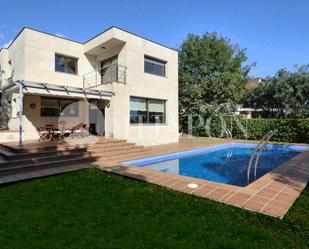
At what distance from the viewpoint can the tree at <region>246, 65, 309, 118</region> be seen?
27.4 meters

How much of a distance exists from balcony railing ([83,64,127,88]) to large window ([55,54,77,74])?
1.08 m

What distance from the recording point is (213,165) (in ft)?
43.5

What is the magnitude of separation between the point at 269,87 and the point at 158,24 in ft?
63.2

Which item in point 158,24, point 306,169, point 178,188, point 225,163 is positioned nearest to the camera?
point 178,188

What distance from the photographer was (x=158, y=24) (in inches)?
847

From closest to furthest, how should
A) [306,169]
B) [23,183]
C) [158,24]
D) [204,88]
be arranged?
1. [23,183]
2. [306,169]
3. [158,24]
4. [204,88]

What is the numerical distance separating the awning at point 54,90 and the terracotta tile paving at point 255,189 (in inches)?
260

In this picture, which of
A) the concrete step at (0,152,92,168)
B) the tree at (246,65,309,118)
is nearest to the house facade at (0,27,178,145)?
the concrete step at (0,152,92,168)

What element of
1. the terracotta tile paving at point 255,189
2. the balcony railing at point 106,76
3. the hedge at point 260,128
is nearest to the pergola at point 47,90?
the balcony railing at point 106,76

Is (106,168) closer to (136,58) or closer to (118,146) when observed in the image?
(118,146)

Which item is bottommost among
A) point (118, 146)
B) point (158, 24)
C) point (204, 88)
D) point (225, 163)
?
point (225, 163)

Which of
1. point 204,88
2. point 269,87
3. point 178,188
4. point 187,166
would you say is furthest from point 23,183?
point 269,87

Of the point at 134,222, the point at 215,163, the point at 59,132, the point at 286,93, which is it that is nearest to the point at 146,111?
the point at 59,132

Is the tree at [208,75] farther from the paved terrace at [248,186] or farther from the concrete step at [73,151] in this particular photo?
the paved terrace at [248,186]
